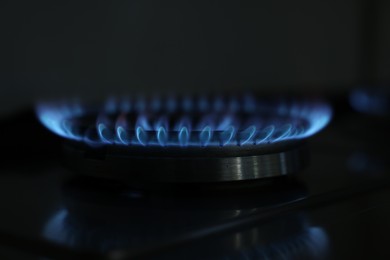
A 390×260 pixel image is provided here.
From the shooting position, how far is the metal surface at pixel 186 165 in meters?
0.59

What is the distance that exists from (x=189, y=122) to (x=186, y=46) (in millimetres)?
474

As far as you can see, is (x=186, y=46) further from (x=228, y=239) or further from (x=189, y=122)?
(x=228, y=239)

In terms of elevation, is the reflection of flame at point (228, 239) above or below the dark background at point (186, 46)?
below

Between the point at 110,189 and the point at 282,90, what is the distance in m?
0.93

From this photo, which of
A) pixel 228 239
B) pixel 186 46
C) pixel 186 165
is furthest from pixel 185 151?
pixel 186 46

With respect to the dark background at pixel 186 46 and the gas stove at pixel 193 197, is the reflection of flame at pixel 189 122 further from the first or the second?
the dark background at pixel 186 46

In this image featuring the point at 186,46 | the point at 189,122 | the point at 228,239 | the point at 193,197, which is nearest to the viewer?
the point at 228,239

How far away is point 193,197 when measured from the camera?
61cm

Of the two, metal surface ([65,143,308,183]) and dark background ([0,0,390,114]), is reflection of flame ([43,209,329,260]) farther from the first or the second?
dark background ([0,0,390,114])

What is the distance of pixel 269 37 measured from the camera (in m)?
1.47

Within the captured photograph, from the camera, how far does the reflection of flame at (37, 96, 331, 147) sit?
58 centimetres

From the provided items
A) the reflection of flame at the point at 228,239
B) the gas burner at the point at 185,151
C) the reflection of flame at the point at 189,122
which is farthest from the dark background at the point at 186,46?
the reflection of flame at the point at 228,239

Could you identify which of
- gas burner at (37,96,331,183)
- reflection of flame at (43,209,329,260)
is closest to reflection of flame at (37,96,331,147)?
gas burner at (37,96,331,183)

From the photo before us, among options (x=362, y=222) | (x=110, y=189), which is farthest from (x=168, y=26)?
(x=362, y=222)
